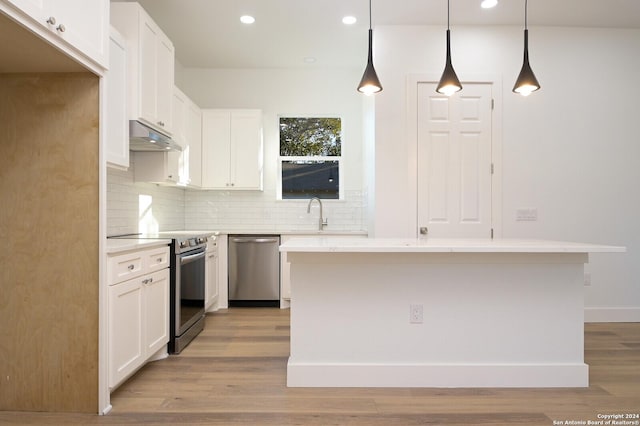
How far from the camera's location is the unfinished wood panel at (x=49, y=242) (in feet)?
6.96

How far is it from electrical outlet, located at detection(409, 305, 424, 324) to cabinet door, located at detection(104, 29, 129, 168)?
7.19 ft

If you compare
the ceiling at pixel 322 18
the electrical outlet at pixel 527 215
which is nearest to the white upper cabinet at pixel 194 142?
the ceiling at pixel 322 18

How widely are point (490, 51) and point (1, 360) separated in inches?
181

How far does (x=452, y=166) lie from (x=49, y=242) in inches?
133

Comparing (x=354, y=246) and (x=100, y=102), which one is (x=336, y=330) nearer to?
(x=354, y=246)

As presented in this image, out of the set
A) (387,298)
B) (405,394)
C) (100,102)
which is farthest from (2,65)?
(405,394)

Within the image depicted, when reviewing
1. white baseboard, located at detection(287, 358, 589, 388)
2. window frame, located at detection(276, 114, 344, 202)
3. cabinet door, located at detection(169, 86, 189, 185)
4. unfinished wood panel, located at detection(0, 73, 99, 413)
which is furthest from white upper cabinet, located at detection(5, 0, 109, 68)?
window frame, located at detection(276, 114, 344, 202)

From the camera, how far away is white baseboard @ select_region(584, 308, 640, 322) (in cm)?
400

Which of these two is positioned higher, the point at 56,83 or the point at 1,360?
the point at 56,83

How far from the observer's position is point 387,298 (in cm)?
248

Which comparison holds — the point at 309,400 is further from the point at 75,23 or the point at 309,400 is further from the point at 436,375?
the point at 75,23

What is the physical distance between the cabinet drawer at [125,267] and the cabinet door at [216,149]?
2.44 metres

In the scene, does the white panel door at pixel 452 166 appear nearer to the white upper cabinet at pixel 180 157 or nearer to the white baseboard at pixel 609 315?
the white baseboard at pixel 609 315

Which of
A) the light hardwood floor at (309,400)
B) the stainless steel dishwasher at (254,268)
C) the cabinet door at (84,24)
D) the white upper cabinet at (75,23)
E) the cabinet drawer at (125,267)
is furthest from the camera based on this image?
the stainless steel dishwasher at (254,268)
